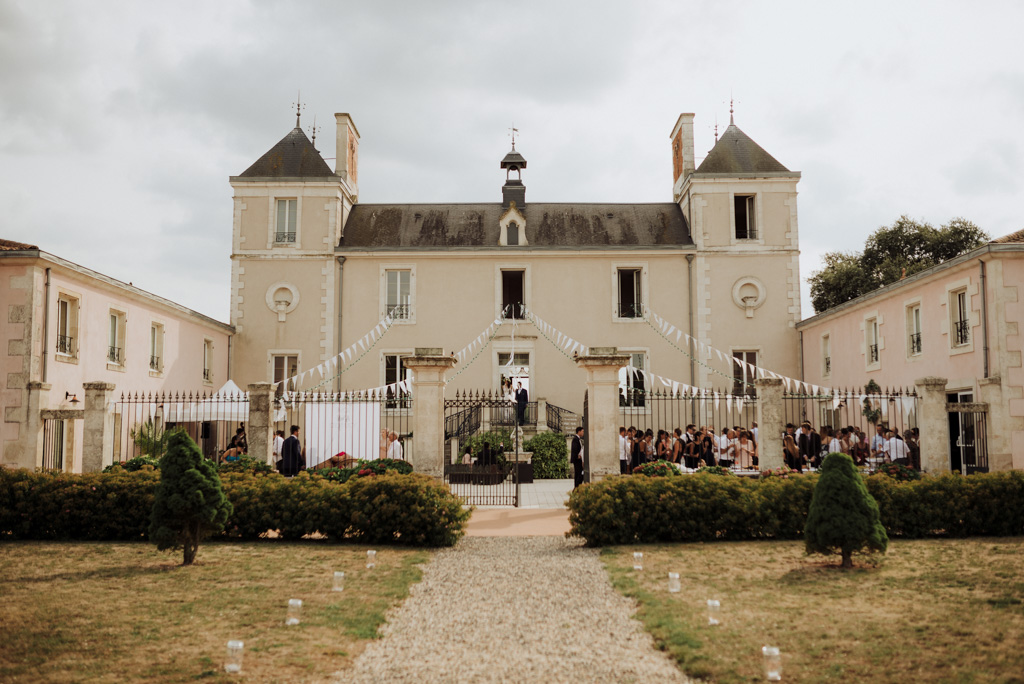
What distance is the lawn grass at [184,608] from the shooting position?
4773 mm

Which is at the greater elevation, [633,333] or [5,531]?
[633,333]

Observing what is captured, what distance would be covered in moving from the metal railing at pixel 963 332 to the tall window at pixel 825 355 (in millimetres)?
5873

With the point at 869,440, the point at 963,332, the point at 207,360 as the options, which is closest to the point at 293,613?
the point at 963,332

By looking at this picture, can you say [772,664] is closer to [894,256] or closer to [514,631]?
[514,631]

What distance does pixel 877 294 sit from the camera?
19000 millimetres

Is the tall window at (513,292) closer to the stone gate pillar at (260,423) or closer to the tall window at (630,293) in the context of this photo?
the tall window at (630,293)

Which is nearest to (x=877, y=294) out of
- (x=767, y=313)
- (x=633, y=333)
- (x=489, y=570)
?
(x=767, y=313)

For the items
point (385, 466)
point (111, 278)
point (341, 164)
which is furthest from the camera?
point (341, 164)

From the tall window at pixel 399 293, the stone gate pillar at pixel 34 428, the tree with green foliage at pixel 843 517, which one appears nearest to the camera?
the tree with green foliage at pixel 843 517

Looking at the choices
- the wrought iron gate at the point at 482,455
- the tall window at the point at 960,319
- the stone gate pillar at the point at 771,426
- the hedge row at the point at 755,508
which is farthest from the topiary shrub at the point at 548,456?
the hedge row at the point at 755,508

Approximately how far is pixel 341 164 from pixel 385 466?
16.5 meters

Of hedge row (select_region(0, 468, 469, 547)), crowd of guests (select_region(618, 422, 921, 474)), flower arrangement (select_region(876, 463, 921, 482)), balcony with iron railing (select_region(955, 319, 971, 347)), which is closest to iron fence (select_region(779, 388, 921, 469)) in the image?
crowd of guests (select_region(618, 422, 921, 474))

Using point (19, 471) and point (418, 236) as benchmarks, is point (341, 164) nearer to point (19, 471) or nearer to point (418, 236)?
point (418, 236)

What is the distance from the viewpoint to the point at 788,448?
13258mm
